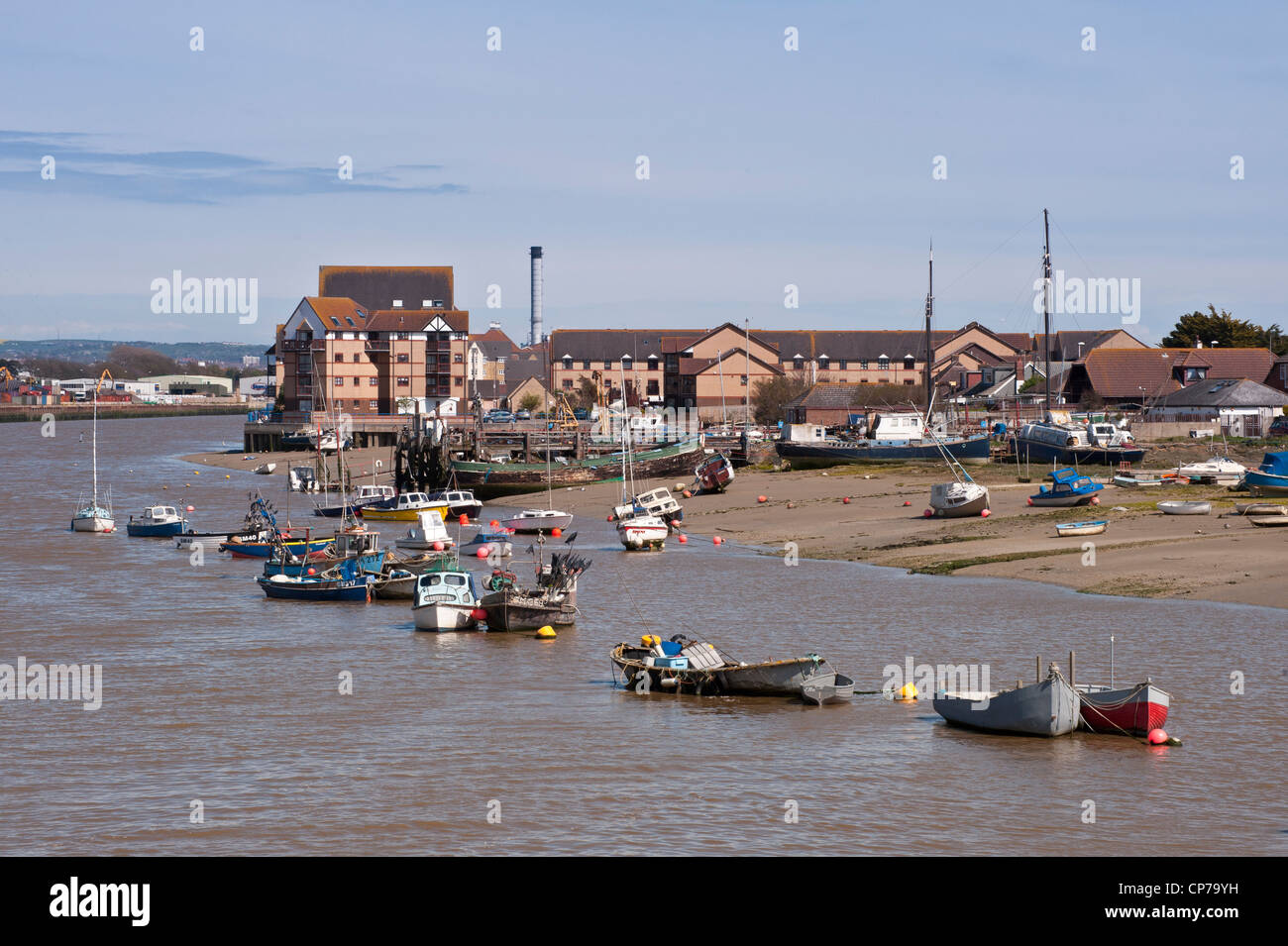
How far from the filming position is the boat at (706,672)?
27.5m

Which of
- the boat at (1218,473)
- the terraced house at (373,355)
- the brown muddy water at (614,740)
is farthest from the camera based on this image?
the terraced house at (373,355)

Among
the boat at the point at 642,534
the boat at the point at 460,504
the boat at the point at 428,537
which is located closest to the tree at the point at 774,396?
the boat at the point at 460,504

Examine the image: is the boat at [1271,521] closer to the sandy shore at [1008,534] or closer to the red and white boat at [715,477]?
the sandy shore at [1008,534]

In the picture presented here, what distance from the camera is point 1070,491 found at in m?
54.4

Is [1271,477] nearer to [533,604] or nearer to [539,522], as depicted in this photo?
[539,522]

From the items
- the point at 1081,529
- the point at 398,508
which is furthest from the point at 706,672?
the point at 398,508

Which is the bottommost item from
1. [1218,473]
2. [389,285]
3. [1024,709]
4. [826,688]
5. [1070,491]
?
[826,688]

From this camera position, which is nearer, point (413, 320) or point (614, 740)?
point (614, 740)

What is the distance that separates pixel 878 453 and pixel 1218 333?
54148 mm

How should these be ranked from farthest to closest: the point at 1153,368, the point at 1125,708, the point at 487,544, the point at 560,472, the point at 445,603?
1. the point at 1153,368
2. the point at 560,472
3. the point at 487,544
4. the point at 445,603
5. the point at 1125,708

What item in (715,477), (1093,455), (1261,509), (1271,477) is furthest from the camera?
(715,477)

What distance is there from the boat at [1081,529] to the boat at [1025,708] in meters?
23.7

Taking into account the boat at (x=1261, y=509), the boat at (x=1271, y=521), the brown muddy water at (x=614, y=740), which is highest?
the boat at (x=1261, y=509)

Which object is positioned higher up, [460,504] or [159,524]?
[460,504]
